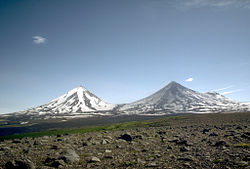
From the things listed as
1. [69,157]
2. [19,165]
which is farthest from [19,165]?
[69,157]

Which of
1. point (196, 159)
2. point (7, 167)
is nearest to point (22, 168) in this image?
point (7, 167)

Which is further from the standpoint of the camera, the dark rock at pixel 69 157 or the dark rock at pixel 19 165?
the dark rock at pixel 69 157

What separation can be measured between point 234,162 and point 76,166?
16.5 meters

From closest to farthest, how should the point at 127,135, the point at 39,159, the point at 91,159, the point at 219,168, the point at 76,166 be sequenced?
the point at 219,168 < the point at 76,166 < the point at 91,159 < the point at 39,159 < the point at 127,135

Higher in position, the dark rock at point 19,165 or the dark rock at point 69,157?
the dark rock at point 19,165

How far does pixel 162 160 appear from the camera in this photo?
2108 cm

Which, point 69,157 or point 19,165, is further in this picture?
point 69,157

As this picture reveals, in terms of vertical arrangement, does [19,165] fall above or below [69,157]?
above

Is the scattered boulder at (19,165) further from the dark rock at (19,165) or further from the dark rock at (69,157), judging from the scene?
the dark rock at (69,157)

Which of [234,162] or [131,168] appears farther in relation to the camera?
[131,168]

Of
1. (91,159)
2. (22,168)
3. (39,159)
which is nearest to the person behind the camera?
(22,168)

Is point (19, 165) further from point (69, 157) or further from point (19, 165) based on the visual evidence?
point (69, 157)

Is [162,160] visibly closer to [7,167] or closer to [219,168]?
[219,168]

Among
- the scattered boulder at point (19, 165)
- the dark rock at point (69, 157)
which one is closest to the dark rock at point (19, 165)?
the scattered boulder at point (19, 165)
